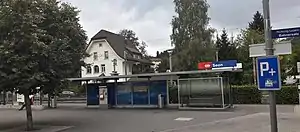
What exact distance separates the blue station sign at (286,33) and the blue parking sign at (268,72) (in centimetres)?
48

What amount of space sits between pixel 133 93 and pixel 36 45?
1442cm

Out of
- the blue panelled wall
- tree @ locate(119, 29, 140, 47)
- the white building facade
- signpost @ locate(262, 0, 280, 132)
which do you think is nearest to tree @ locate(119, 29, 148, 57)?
tree @ locate(119, 29, 140, 47)

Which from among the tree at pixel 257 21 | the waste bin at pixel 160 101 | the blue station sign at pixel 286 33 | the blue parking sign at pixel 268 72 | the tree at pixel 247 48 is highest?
the tree at pixel 257 21

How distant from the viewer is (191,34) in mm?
57500

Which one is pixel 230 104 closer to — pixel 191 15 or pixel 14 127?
pixel 14 127

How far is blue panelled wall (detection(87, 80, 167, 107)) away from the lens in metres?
30.5

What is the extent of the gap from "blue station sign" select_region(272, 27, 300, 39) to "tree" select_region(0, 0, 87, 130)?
1300 centimetres

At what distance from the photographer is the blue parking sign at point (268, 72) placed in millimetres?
6863

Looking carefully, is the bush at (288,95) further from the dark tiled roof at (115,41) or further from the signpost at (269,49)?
the dark tiled roof at (115,41)

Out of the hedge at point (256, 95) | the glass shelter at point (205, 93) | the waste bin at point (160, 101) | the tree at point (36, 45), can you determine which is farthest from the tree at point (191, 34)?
the tree at point (36, 45)

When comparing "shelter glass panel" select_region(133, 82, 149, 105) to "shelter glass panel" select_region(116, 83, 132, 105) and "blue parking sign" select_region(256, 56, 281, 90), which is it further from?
"blue parking sign" select_region(256, 56, 281, 90)

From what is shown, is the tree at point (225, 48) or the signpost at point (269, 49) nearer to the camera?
the signpost at point (269, 49)

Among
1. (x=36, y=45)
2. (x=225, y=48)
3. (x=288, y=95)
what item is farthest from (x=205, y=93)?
(x=225, y=48)

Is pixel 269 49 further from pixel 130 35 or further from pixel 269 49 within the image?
pixel 130 35
